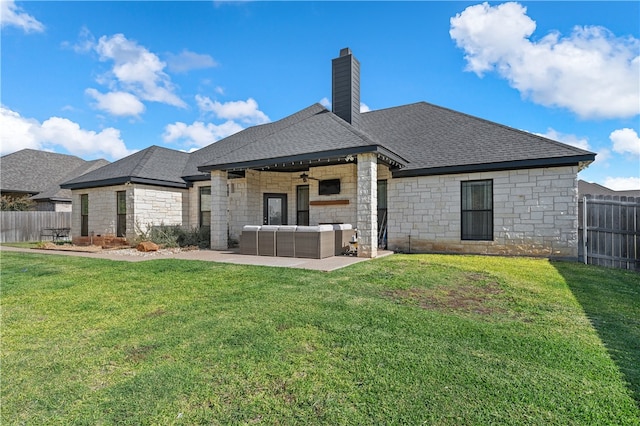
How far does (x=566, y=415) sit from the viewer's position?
2078 mm

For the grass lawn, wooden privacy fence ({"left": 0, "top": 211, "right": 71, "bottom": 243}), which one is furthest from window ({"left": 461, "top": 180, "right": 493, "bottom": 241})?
wooden privacy fence ({"left": 0, "top": 211, "right": 71, "bottom": 243})

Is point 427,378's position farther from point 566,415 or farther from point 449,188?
point 449,188

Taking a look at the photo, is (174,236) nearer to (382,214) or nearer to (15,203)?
(382,214)

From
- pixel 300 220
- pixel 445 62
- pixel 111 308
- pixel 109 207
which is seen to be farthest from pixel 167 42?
pixel 111 308

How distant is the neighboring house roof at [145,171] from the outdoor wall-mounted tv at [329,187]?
6.61m

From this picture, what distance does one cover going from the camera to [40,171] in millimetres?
24141

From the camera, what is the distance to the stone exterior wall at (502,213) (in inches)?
348

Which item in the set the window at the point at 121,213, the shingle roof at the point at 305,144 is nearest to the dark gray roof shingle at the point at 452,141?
the shingle roof at the point at 305,144

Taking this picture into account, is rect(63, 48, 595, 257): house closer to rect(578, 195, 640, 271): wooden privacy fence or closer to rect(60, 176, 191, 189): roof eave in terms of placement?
A: rect(60, 176, 191, 189): roof eave

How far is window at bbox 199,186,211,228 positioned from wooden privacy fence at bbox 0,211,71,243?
10.9 meters

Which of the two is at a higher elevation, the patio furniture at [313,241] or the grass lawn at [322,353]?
the patio furniture at [313,241]

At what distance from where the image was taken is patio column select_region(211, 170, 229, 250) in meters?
11.5

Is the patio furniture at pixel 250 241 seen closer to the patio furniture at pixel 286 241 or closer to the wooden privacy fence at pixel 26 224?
the patio furniture at pixel 286 241

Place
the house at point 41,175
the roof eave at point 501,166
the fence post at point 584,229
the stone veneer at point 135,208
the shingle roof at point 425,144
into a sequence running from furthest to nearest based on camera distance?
the house at point 41,175 < the stone veneer at point 135,208 < the shingle roof at point 425,144 < the fence post at point 584,229 < the roof eave at point 501,166
